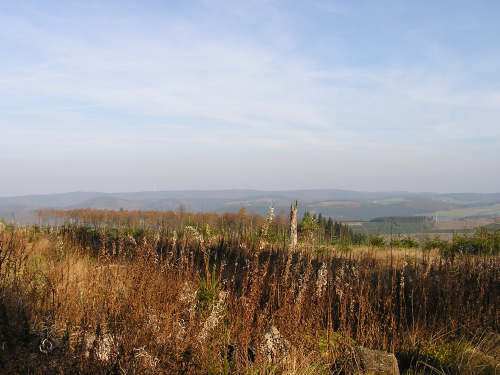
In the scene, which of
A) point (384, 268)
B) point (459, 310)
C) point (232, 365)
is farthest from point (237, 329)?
point (384, 268)

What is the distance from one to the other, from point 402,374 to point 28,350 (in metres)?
3.62

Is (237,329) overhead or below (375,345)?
overhead

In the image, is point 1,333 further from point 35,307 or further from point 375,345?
point 375,345

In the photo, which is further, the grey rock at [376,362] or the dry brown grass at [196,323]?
the grey rock at [376,362]

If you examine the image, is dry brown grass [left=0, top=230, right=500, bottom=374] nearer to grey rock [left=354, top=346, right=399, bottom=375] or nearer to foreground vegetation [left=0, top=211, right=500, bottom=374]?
foreground vegetation [left=0, top=211, right=500, bottom=374]

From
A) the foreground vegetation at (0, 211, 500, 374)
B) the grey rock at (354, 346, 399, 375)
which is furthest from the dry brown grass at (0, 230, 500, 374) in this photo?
the grey rock at (354, 346, 399, 375)

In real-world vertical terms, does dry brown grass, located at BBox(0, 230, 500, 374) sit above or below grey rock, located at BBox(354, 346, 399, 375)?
above

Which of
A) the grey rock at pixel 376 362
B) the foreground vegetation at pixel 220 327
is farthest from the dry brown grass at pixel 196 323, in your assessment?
the grey rock at pixel 376 362

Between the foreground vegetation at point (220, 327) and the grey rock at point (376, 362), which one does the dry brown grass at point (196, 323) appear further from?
the grey rock at point (376, 362)

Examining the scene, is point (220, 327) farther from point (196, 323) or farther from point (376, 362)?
point (376, 362)

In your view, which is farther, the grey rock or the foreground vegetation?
the grey rock

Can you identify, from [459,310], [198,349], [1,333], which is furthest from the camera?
[459,310]

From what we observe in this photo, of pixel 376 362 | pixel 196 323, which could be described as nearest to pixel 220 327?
pixel 196 323

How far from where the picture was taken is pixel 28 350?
11.7ft
